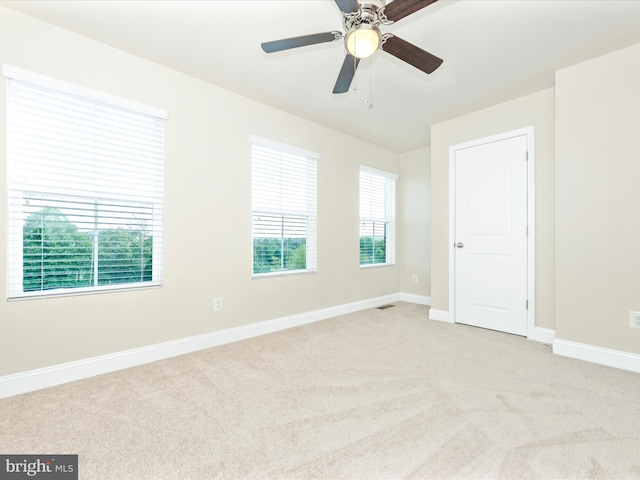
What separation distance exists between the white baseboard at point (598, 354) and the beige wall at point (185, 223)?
7.96 feet

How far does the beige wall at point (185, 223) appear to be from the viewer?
2145mm

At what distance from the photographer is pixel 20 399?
6.57 ft

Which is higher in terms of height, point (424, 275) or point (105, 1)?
point (105, 1)

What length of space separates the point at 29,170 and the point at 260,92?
2002mm

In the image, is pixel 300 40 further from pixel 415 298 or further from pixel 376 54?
pixel 415 298

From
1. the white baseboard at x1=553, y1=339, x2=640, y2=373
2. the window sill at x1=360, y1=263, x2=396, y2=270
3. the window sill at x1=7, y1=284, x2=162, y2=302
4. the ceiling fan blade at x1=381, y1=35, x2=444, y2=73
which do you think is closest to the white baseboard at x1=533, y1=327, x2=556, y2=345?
the white baseboard at x1=553, y1=339, x2=640, y2=373

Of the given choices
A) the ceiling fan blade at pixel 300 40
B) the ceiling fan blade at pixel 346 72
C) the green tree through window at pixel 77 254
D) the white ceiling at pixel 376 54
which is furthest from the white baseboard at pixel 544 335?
the green tree through window at pixel 77 254

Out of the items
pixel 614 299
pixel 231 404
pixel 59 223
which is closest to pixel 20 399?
pixel 59 223

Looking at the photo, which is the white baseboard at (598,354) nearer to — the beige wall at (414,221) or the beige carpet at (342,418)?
the beige carpet at (342,418)

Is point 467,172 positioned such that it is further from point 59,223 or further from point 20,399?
point 20,399

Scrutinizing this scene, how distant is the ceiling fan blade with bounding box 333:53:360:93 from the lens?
6.44ft

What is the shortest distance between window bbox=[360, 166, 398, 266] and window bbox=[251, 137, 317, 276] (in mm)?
1062

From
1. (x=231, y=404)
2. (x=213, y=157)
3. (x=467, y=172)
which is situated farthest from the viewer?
(x=467, y=172)

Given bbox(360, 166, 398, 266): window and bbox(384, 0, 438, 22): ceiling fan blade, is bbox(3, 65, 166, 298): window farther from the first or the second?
bbox(360, 166, 398, 266): window
